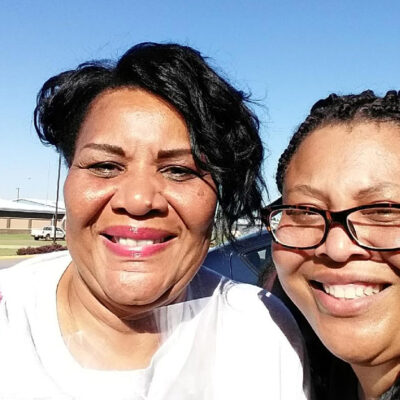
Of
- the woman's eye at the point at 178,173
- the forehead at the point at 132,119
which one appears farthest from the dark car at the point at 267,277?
the forehead at the point at 132,119

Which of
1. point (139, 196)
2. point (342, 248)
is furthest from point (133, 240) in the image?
point (342, 248)

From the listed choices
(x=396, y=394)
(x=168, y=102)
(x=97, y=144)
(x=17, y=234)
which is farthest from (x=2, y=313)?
(x=17, y=234)

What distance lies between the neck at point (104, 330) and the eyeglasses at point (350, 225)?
613 mm

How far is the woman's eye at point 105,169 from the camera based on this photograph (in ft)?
5.76

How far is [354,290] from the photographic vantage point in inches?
61.8

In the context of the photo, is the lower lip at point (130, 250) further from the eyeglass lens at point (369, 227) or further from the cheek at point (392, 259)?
the cheek at point (392, 259)

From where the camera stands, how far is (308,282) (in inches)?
68.9

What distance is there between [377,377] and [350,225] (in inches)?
19.9

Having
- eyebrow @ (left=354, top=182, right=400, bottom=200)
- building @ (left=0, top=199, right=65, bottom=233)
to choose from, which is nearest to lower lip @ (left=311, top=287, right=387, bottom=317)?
eyebrow @ (left=354, top=182, right=400, bottom=200)

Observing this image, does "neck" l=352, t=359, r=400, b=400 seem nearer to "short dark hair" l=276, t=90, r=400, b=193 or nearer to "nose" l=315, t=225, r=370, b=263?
"nose" l=315, t=225, r=370, b=263

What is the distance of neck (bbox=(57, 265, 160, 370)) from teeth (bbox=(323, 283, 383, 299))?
0.69m

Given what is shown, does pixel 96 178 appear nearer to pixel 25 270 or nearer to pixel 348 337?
pixel 25 270

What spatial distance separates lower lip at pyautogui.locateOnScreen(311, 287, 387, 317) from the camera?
1.54 m

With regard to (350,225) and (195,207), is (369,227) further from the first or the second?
(195,207)
